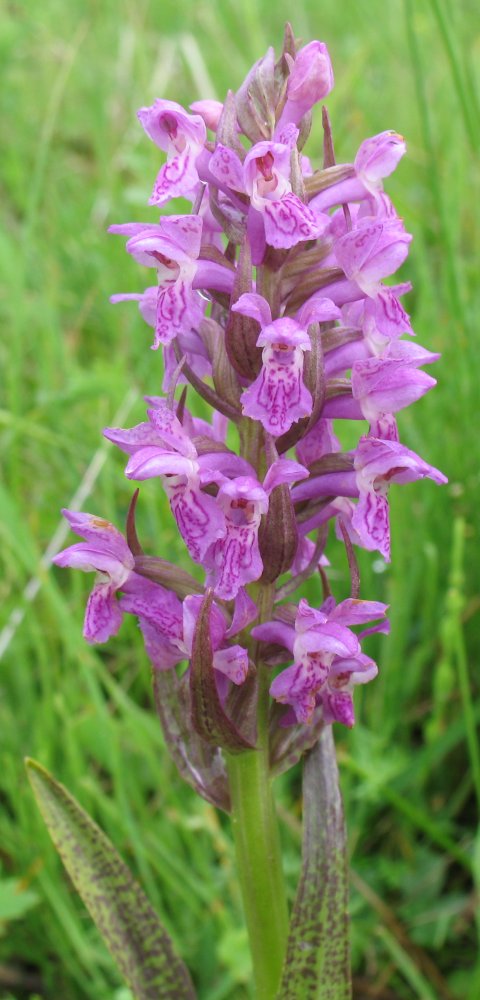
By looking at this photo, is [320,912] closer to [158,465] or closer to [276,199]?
[158,465]

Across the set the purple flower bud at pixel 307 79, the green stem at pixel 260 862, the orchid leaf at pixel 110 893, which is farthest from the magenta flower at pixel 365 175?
the orchid leaf at pixel 110 893

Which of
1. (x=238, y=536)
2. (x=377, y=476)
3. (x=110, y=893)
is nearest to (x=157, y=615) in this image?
(x=238, y=536)

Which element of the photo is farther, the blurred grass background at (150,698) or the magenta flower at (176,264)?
the blurred grass background at (150,698)

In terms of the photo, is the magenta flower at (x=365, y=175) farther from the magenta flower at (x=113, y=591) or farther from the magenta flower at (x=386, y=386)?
the magenta flower at (x=113, y=591)

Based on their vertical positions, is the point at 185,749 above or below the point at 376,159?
below

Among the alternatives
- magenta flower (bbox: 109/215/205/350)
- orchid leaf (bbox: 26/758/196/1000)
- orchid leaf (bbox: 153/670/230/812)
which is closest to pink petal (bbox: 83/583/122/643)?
orchid leaf (bbox: 153/670/230/812)

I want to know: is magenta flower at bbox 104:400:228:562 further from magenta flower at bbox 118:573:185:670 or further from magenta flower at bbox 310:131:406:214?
magenta flower at bbox 310:131:406:214
